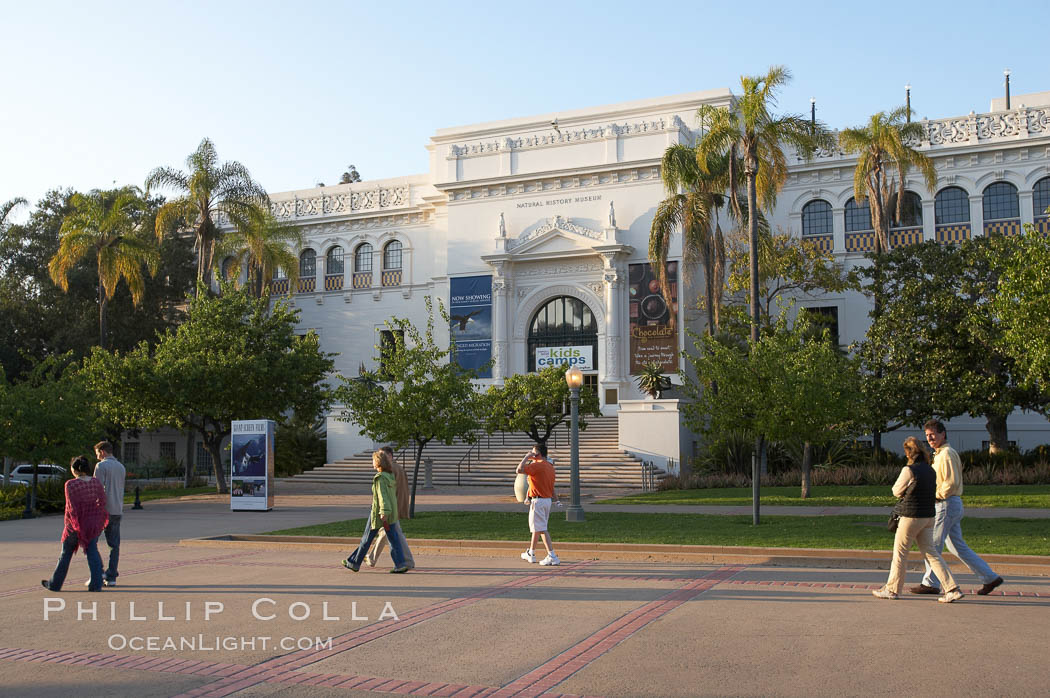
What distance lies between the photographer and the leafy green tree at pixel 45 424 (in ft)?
79.0

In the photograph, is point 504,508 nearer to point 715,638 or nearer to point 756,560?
point 756,560

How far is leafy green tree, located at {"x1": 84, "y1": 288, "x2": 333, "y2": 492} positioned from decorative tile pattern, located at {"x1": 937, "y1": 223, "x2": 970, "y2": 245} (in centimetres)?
2531

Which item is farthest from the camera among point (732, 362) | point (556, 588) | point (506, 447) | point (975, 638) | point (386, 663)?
point (506, 447)

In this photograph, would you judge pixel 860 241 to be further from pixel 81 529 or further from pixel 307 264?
pixel 81 529

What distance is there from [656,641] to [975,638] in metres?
2.59

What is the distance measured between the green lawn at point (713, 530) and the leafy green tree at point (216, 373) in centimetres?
1152

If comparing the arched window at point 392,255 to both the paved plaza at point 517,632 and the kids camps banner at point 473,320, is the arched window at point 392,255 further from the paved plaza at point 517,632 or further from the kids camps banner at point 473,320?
the paved plaza at point 517,632

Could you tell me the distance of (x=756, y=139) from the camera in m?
26.1

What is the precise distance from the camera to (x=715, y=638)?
7785mm

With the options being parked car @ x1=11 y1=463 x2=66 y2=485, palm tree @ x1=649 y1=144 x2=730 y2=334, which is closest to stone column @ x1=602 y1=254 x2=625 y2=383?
palm tree @ x1=649 y1=144 x2=730 y2=334

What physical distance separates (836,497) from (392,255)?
31.8m

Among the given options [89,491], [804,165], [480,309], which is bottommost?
[89,491]

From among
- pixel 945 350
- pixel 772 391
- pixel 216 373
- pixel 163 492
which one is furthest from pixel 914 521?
pixel 163 492

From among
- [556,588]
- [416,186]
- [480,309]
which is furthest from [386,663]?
[416,186]
